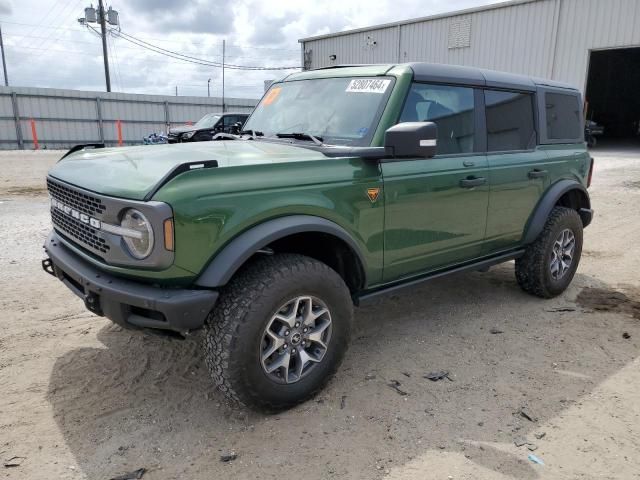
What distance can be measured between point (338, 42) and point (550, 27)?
1066cm

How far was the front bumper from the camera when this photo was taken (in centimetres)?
246

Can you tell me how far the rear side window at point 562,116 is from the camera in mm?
4727

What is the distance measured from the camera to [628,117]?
105ft

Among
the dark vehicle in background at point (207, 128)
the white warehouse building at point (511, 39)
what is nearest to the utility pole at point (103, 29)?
the white warehouse building at point (511, 39)

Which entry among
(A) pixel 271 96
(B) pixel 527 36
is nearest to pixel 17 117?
(B) pixel 527 36

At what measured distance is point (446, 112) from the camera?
3.74 metres

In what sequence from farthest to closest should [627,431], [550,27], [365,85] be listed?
[550,27] → [365,85] → [627,431]

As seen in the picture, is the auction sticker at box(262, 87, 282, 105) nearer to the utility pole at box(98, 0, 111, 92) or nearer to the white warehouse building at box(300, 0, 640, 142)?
the white warehouse building at box(300, 0, 640, 142)

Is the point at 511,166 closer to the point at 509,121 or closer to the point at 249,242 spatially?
the point at 509,121

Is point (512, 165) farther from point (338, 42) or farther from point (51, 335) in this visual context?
point (338, 42)

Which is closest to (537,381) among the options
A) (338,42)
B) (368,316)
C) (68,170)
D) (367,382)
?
(367,382)

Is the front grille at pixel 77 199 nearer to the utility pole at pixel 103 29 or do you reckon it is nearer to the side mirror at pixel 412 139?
the side mirror at pixel 412 139

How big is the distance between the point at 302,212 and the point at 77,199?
1299 millimetres

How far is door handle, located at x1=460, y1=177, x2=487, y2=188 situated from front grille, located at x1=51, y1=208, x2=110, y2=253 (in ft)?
8.10
